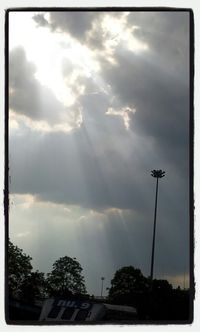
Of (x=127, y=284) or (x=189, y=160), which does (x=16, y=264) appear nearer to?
(x=189, y=160)

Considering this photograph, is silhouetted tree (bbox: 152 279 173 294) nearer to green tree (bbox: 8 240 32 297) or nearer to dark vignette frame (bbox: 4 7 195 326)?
green tree (bbox: 8 240 32 297)

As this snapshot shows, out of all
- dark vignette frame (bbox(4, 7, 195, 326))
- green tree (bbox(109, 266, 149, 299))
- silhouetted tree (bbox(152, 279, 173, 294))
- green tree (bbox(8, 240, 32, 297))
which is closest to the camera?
dark vignette frame (bbox(4, 7, 195, 326))

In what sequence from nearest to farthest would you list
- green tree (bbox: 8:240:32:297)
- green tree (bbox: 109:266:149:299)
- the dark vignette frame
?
the dark vignette frame → green tree (bbox: 8:240:32:297) → green tree (bbox: 109:266:149:299)

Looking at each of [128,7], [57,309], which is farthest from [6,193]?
[128,7]

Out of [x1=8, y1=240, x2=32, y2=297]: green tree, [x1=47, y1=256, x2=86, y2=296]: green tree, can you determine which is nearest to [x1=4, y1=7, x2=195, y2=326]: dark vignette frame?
[x1=8, y1=240, x2=32, y2=297]: green tree

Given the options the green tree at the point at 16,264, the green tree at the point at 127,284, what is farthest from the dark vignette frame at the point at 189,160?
the green tree at the point at 127,284

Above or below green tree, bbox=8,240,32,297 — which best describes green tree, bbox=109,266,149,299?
below

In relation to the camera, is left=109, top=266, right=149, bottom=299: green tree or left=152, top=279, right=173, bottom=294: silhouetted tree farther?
left=109, top=266, right=149, bottom=299: green tree

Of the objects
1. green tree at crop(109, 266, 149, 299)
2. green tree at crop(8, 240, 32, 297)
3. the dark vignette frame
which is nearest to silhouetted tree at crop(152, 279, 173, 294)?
green tree at crop(109, 266, 149, 299)

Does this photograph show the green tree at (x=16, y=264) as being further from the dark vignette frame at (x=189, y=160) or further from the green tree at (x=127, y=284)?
the green tree at (x=127, y=284)

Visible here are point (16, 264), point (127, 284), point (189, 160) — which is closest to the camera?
point (189, 160)

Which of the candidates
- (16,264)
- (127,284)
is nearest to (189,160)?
(16,264)
